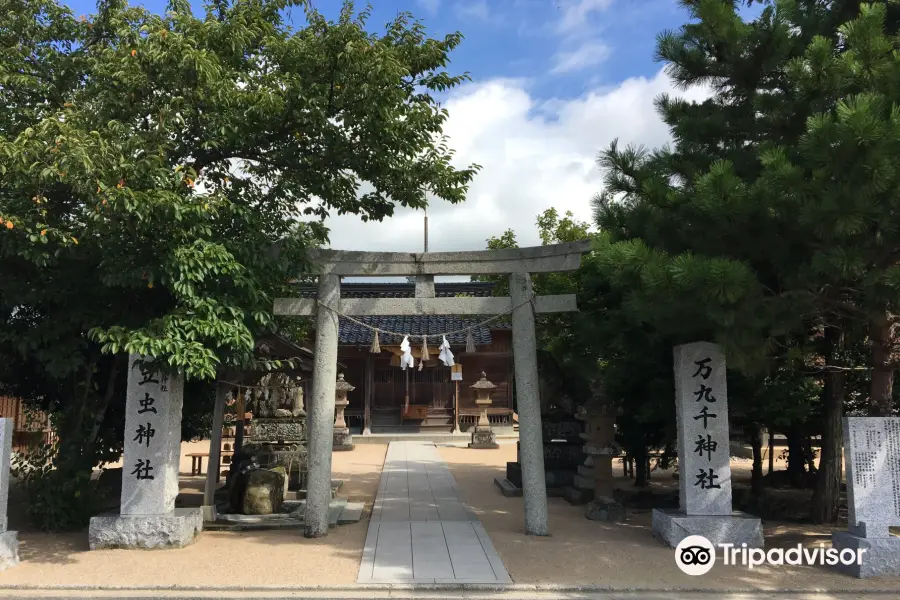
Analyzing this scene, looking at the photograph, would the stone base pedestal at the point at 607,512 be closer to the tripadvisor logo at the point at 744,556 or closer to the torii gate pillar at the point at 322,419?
the tripadvisor logo at the point at 744,556

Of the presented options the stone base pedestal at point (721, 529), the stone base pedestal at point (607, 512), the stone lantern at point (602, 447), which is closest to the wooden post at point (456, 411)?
the stone lantern at point (602, 447)

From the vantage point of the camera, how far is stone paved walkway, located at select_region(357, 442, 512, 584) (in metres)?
6.69

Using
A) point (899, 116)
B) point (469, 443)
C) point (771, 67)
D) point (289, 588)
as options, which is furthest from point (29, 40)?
point (469, 443)

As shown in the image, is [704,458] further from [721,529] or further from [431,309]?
[431,309]

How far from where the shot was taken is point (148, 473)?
311 inches

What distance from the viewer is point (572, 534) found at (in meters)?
8.61

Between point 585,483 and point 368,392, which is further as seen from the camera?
point 368,392

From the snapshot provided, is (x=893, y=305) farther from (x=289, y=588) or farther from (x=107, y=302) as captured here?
(x=107, y=302)

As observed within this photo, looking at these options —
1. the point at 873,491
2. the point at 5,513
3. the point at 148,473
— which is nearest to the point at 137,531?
the point at 148,473

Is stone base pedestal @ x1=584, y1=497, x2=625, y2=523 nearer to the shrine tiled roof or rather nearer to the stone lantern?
the stone lantern

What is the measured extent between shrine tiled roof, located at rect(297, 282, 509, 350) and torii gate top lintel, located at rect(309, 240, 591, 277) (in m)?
12.0

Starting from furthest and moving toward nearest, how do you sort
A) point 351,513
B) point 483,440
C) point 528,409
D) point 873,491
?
point 483,440 < point 351,513 < point 528,409 < point 873,491

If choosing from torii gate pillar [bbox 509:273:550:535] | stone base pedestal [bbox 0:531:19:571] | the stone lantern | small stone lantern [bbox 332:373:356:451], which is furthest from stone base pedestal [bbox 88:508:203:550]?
small stone lantern [bbox 332:373:356:451]

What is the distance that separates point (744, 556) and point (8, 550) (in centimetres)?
825
